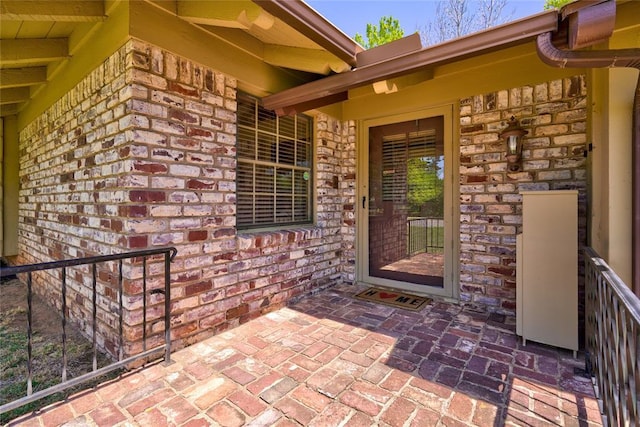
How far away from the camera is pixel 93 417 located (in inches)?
63.0

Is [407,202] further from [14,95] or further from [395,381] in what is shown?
[14,95]

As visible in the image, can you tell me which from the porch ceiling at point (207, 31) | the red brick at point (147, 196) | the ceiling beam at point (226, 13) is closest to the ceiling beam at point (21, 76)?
the porch ceiling at point (207, 31)

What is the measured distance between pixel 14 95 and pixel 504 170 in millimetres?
6101

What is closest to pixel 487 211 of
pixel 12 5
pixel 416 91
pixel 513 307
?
pixel 513 307

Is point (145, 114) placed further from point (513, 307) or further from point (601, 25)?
point (513, 307)

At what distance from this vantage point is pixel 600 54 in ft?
5.74

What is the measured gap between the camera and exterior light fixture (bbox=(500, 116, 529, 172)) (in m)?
2.77

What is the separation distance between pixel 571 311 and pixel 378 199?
2166 millimetres

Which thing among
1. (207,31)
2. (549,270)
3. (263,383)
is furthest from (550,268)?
(207,31)

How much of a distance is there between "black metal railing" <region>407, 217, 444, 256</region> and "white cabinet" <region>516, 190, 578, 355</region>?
1.02 m

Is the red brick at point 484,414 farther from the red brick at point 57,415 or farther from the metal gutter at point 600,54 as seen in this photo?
the red brick at point 57,415

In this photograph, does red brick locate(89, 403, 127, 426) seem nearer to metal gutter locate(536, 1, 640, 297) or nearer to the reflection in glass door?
the reflection in glass door

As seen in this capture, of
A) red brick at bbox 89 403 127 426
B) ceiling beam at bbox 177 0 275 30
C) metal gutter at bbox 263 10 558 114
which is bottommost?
red brick at bbox 89 403 127 426

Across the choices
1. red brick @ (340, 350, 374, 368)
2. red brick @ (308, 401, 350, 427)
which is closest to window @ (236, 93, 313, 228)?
red brick @ (340, 350, 374, 368)
